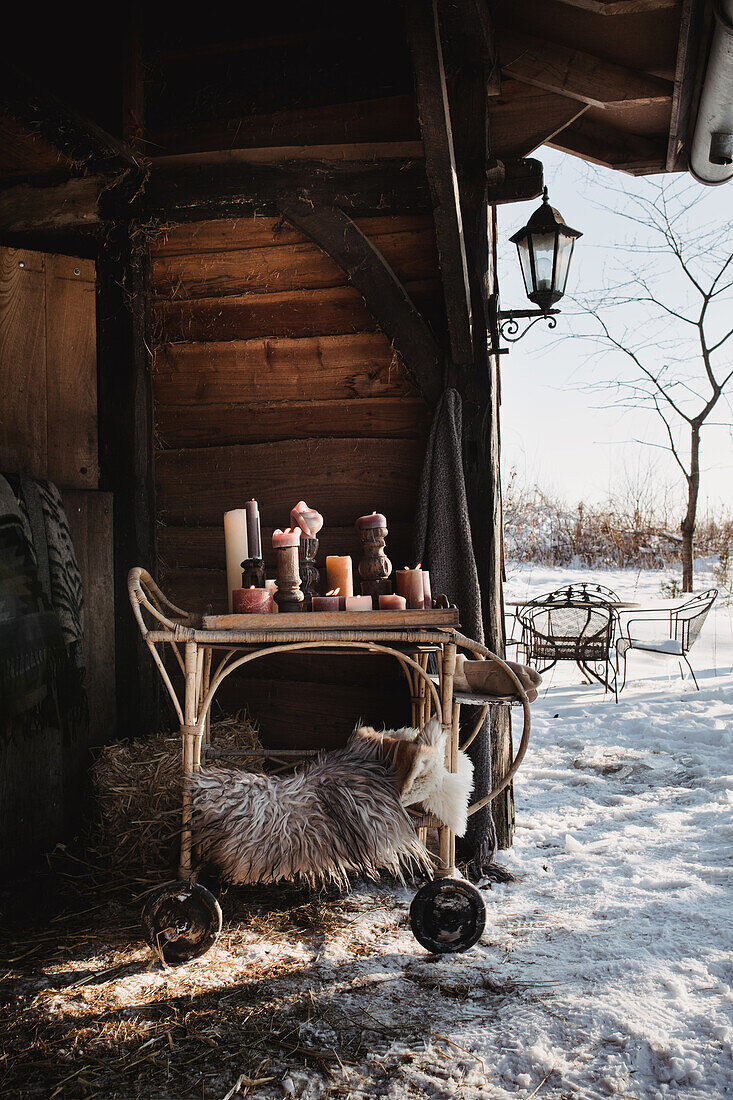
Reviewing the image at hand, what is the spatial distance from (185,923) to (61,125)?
2888mm

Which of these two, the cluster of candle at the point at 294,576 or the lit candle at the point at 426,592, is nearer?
the cluster of candle at the point at 294,576

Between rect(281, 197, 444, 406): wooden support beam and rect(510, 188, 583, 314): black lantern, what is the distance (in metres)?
0.71

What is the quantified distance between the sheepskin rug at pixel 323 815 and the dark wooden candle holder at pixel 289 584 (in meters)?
0.51

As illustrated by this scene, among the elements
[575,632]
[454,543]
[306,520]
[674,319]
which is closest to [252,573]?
[306,520]

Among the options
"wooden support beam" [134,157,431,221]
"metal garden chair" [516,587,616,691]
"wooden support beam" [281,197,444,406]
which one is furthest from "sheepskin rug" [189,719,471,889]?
"metal garden chair" [516,587,616,691]

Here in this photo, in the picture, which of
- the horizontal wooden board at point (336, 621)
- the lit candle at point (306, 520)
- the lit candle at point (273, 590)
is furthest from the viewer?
the lit candle at point (306, 520)

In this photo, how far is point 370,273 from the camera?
2957mm

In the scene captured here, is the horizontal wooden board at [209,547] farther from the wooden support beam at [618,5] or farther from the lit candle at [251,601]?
the wooden support beam at [618,5]

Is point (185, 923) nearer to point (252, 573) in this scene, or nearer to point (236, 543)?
point (252, 573)

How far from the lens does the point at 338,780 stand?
7.42 feet

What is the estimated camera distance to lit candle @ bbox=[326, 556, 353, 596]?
2.50m

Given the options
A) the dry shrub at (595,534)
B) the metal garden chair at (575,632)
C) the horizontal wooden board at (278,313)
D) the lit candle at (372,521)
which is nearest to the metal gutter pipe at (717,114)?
the horizontal wooden board at (278,313)

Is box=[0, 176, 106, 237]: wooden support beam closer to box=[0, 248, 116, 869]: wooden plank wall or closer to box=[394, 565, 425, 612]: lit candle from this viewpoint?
box=[0, 248, 116, 869]: wooden plank wall

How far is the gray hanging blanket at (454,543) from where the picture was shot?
295cm
